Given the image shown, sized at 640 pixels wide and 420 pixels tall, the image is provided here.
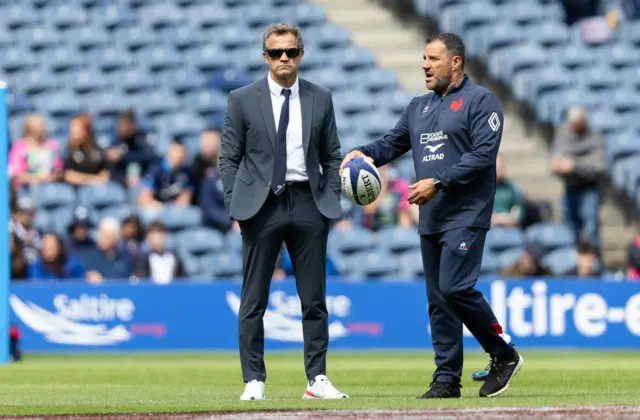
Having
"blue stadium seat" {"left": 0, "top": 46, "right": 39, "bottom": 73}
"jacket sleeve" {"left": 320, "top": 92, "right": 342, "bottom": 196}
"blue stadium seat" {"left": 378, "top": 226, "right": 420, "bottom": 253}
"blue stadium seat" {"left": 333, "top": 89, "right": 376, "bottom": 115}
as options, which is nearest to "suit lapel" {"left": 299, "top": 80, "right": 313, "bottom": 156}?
"jacket sleeve" {"left": 320, "top": 92, "right": 342, "bottom": 196}

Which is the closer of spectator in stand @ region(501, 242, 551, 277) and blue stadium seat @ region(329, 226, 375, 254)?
spectator in stand @ region(501, 242, 551, 277)

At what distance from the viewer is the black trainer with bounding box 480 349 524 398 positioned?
330 inches

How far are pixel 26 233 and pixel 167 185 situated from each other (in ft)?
6.14

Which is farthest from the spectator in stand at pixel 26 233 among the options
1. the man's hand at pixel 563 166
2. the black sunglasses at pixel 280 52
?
the black sunglasses at pixel 280 52

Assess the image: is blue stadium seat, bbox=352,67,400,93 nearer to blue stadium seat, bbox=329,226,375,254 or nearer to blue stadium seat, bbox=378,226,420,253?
blue stadium seat, bbox=378,226,420,253

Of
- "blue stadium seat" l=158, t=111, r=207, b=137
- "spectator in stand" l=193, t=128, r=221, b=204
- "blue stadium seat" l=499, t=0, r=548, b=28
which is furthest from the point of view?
"blue stadium seat" l=499, t=0, r=548, b=28

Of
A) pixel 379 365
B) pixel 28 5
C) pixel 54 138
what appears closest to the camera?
pixel 379 365

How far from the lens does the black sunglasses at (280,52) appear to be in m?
8.10

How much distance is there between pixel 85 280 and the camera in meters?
15.3

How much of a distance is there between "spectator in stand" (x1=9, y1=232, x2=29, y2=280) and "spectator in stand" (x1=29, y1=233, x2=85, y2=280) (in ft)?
0.34

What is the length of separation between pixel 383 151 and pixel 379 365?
4227 mm

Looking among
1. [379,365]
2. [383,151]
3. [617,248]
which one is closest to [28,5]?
[617,248]

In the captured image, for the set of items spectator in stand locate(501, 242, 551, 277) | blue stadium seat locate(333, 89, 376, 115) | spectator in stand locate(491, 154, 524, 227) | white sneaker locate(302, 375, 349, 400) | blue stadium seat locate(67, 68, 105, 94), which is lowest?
spectator in stand locate(501, 242, 551, 277)

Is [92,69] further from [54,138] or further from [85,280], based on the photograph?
[85,280]
